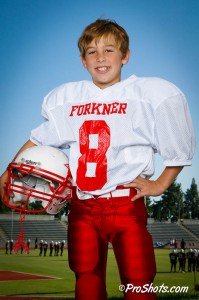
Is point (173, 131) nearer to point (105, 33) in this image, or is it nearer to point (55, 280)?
point (105, 33)

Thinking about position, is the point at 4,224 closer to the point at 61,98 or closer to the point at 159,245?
the point at 159,245

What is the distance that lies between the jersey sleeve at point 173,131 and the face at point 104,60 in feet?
0.61

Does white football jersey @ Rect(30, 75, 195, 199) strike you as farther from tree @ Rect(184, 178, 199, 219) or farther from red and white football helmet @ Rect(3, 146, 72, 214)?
tree @ Rect(184, 178, 199, 219)

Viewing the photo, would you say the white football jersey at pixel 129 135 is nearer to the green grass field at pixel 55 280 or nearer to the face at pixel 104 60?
the face at pixel 104 60

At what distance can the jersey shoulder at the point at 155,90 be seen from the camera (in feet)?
4.83

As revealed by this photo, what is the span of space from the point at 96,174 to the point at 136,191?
0.12 m

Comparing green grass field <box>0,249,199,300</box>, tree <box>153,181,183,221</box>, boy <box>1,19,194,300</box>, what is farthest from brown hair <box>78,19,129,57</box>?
tree <box>153,181,183,221</box>

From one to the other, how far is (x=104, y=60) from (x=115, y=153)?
27cm

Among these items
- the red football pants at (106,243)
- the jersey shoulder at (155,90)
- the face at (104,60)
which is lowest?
the red football pants at (106,243)

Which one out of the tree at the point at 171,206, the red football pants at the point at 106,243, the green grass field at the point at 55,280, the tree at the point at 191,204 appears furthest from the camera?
the tree at the point at 191,204

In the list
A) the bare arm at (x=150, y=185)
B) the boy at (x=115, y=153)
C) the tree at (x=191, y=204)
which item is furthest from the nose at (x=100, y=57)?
the tree at (x=191, y=204)

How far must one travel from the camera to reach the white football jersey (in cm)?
147

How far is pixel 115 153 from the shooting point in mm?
1486

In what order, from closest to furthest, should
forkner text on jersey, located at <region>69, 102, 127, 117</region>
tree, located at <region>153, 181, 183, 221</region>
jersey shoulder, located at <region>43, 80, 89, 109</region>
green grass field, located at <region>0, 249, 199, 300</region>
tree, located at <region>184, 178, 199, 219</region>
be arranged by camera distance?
forkner text on jersey, located at <region>69, 102, 127, 117</region> → jersey shoulder, located at <region>43, 80, 89, 109</region> → green grass field, located at <region>0, 249, 199, 300</region> → tree, located at <region>153, 181, 183, 221</region> → tree, located at <region>184, 178, 199, 219</region>
